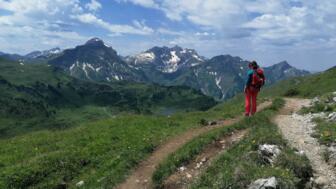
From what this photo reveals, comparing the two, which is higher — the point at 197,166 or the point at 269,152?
the point at 269,152

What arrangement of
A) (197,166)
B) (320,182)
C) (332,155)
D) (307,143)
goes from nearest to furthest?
(320,182)
(332,155)
(197,166)
(307,143)

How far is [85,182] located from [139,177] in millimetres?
2796

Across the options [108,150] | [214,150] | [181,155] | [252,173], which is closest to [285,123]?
[214,150]

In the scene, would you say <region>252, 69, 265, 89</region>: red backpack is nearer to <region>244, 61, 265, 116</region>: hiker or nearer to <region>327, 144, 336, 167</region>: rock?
<region>244, 61, 265, 116</region>: hiker

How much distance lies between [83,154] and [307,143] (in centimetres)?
1310

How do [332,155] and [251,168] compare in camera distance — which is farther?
[332,155]

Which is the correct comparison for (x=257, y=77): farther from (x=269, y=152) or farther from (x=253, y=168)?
(x=253, y=168)

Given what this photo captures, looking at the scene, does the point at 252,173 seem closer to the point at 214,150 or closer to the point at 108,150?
the point at 214,150

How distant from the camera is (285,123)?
2959 cm

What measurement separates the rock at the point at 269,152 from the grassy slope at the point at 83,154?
746cm

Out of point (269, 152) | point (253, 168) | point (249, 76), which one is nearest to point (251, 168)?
point (253, 168)

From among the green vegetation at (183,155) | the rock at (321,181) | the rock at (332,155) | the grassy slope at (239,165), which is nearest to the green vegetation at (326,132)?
the rock at (332,155)

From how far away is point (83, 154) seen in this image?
2652cm

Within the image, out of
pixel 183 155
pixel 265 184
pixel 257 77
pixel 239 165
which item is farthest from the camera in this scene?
pixel 257 77
